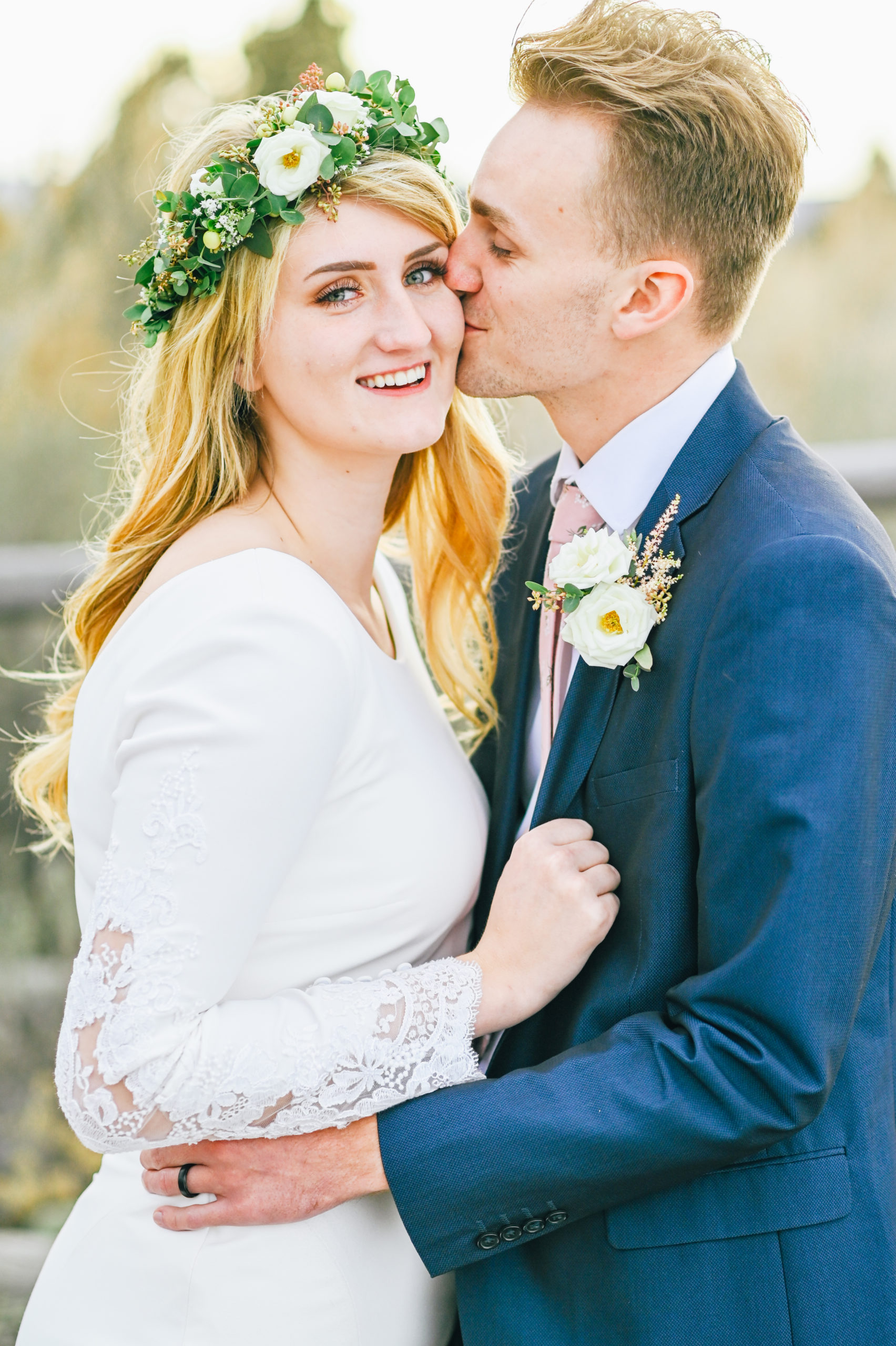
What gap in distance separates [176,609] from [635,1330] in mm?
1334

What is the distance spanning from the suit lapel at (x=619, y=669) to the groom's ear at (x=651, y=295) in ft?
0.89

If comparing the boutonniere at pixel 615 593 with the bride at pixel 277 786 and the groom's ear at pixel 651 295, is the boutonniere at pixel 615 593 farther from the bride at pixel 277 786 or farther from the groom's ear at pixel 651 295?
the groom's ear at pixel 651 295

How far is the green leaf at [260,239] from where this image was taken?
6.50 feet

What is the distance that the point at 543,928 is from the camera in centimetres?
187

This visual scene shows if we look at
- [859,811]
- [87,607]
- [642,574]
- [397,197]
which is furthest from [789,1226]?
[397,197]

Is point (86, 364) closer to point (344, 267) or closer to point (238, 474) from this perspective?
point (238, 474)

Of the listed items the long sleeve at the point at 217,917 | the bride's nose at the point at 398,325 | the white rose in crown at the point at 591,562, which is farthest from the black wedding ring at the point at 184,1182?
the bride's nose at the point at 398,325

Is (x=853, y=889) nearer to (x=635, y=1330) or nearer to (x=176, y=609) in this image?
(x=635, y=1330)

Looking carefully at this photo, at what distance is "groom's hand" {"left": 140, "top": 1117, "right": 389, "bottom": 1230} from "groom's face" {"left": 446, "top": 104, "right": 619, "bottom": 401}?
145 centimetres

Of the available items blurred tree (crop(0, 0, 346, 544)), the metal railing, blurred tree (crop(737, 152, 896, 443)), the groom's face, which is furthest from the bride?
blurred tree (crop(737, 152, 896, 443))

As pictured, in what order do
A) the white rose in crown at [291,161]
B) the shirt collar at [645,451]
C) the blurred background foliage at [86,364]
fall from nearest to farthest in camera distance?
the white rose in crown at [291,161], the shirt collar at [645,451], the blurred background foliage at [86,364]

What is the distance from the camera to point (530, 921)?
1.88 metres

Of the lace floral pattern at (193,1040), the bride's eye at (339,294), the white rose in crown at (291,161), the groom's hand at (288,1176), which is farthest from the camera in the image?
the bride's eye at (339,294)

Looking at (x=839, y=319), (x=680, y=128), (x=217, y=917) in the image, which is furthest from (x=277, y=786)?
(x=839, y=319)
